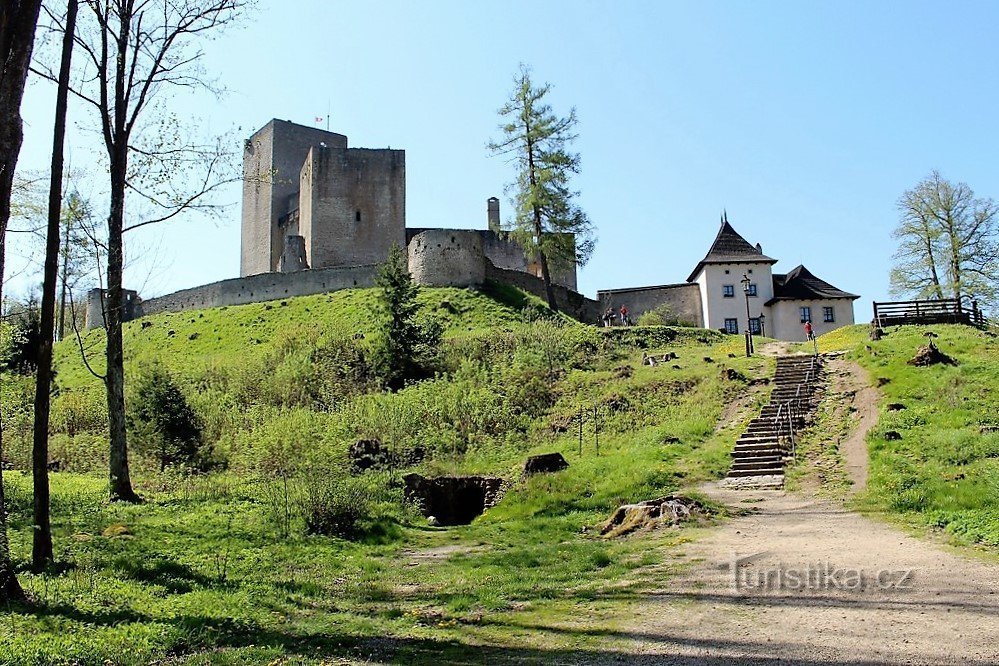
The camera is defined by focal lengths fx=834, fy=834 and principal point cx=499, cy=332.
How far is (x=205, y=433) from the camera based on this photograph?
75.5ft

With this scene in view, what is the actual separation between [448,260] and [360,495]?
2853 centimetres

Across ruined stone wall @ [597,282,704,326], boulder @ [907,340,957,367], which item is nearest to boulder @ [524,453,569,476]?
boulder @ [907,340,957,367]

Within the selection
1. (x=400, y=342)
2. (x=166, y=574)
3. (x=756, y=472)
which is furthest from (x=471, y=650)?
(x=400, y=342)

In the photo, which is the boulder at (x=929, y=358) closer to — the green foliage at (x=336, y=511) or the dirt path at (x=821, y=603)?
the dirt path at (x=821, y=603)

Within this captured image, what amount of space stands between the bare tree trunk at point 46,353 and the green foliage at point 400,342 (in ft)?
56.9

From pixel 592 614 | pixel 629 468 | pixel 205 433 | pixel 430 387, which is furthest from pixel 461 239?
pixel 592 614

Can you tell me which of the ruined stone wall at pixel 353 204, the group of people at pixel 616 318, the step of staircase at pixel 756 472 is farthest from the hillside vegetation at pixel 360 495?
the ruined stone wall at pixel 353 204

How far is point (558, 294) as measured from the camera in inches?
1807

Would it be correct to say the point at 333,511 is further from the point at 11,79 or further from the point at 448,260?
the point at 448,260

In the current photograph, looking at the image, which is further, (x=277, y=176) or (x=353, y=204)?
(x=277, y=176)

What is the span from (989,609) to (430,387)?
1991cm

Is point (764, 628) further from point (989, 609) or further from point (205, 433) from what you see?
point (205, 433)

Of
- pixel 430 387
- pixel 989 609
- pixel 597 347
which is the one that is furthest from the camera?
pixel 597 347

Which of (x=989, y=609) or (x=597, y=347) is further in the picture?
(x=597, y=347)
